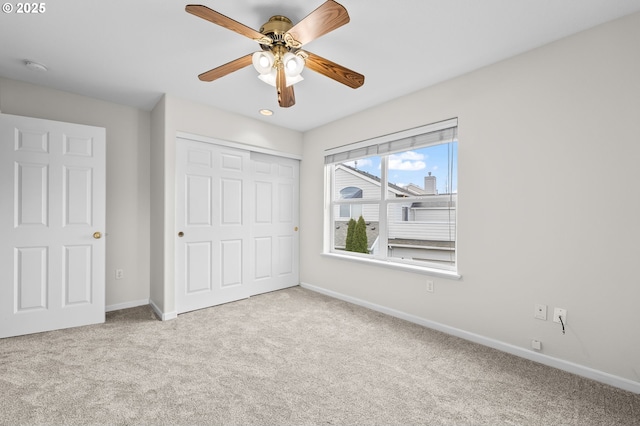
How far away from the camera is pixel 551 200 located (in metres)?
2.14

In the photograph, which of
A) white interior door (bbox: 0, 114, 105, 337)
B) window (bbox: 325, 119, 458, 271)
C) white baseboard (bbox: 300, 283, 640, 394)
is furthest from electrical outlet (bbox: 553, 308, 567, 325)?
white interior door (bbox: 0, 114, 105, 337)

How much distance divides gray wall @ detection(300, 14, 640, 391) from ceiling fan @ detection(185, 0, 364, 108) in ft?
4.33

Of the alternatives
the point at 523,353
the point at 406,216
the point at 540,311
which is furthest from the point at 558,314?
the point at 406,216

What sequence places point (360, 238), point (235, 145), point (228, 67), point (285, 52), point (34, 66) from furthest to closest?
point (360, 238) < point (235, 145) < point (34, 66) < point (228, 67) < point (285, 52)

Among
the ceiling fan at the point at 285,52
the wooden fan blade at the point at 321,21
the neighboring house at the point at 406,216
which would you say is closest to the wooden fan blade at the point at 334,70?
the ceiling fan at the point at 285,52

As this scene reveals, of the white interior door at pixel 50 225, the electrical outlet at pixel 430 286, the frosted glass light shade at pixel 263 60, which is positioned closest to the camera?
the frosted glass light shade at pixel 263 60

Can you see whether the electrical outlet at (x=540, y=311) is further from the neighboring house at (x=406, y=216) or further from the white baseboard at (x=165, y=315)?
the white baseboard at (x=165, y=315)

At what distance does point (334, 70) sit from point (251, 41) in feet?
2.34

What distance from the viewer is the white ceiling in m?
1.78

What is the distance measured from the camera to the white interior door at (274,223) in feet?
13.0

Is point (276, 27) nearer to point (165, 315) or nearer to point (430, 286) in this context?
point (430, 286)

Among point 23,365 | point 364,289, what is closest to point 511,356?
point 364,289

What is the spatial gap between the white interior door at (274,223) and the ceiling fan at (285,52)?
193 centimetres

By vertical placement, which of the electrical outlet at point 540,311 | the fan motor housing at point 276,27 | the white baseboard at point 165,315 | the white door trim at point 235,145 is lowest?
the white baseboard at point 165,315
